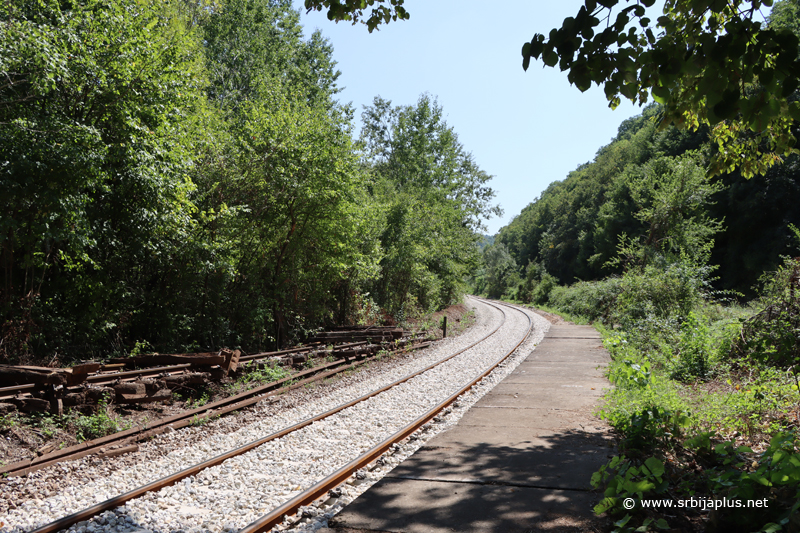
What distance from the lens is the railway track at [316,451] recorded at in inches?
174

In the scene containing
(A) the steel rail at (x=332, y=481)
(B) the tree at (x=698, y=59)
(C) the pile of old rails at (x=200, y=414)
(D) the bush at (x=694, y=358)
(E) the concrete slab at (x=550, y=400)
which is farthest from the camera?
(D) the bush at (x=694, y=358)

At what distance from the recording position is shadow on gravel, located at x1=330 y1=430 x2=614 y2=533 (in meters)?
3.69

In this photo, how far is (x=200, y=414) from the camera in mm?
8023

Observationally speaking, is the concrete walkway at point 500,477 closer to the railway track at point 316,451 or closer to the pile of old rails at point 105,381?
the railway track at point 316,451

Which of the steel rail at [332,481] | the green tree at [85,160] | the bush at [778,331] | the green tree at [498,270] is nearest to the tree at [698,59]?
the steel rail at [332,481]

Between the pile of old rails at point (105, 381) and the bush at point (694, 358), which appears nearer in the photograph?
the pile of old rails at point (105, 381)

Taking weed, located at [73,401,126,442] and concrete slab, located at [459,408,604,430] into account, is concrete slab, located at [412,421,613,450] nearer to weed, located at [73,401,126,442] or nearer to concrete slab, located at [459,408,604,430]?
concrete slab, located at [459,408,604,430]

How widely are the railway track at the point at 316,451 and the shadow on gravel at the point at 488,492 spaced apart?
0.70m

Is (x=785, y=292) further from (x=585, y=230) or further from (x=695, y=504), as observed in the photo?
(x=585, y=230)

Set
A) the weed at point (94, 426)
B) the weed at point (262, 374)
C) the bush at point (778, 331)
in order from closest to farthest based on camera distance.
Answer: the weed at point (94, 426)
the bush at point (778, 331)
the weed at point (262, 374)

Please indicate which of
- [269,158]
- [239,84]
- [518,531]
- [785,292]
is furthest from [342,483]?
[239,84]

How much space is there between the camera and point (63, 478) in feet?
17.4

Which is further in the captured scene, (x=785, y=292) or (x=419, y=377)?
(x=419, y=377)

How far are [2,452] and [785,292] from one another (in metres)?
12.6
